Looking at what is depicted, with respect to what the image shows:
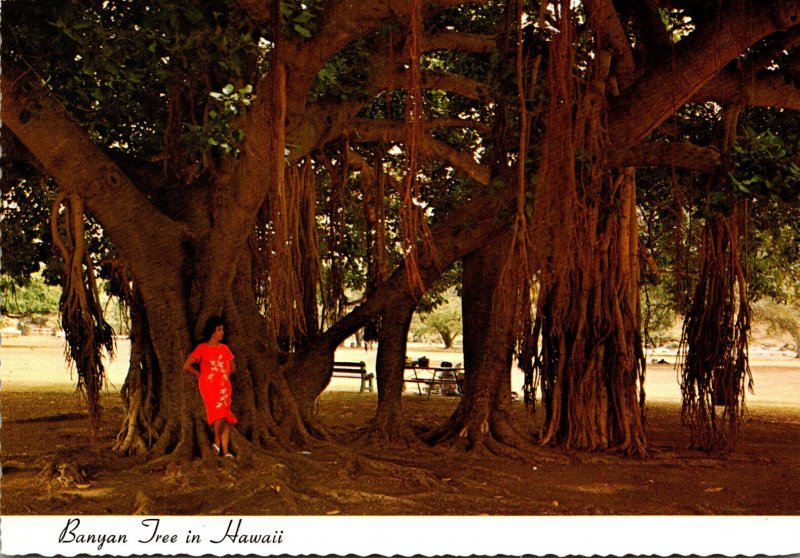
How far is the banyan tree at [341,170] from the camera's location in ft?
15.9

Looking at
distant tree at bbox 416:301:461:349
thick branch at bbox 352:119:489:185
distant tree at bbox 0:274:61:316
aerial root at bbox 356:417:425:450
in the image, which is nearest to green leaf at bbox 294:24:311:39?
thick branch at bbox 352:119:489:185

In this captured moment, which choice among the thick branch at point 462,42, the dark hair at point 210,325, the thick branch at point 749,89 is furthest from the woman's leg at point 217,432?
the thick branch at point 749,89

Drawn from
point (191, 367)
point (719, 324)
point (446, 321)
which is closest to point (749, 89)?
point (719, 324)

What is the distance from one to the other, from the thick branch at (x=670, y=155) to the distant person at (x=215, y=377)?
9.52ft

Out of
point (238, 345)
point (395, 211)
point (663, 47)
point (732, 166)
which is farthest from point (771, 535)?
point (395, 211)

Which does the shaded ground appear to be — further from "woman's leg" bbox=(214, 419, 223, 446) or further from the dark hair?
the dark hair

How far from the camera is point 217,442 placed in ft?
18.6

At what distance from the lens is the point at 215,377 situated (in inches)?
225

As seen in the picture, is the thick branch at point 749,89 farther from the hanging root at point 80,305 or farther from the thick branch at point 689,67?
the hanging root at point 80,305

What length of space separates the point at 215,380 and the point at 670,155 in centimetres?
A: 338

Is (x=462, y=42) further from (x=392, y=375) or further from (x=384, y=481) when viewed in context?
(x=384, y=481)

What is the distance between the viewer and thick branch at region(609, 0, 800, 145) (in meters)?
5.01

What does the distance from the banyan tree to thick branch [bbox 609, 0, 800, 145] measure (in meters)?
0.01

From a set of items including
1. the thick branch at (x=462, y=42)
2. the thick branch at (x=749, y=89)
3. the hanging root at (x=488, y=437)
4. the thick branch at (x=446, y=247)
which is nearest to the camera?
the thick branch at (x=749, y=89)
